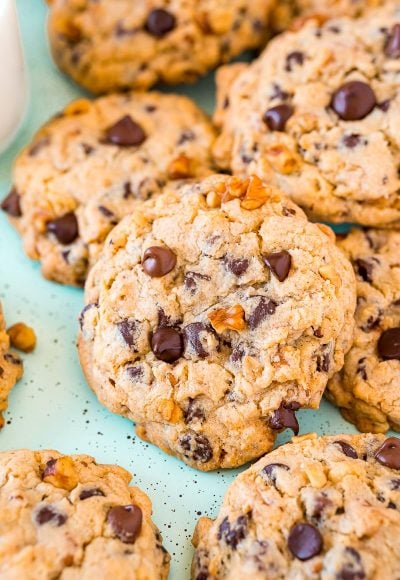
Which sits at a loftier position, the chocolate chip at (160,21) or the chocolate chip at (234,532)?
the chocolate chip at (160,21)

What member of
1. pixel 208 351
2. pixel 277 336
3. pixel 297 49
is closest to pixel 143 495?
pixel 208 351

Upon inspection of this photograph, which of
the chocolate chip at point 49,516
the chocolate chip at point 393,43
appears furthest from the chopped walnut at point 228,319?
the chocolate chip at point 393,43

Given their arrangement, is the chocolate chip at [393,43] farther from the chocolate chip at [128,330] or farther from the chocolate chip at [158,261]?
the chocolate chip at [128,330]

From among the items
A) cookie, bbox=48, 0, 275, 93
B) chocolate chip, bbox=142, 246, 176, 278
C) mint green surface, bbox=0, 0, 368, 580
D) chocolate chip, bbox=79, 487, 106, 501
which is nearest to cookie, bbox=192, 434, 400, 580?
mint green surface, bbox=0, 0, 368, 580

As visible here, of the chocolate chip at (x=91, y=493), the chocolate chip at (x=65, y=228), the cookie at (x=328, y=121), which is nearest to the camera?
the chocolate chip at (x=91, y=493)

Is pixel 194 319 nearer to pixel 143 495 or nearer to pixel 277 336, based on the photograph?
pixel 277 336

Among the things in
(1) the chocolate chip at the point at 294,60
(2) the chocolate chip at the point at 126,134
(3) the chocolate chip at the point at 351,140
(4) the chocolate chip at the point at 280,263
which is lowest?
(4) the chocolate chip at the point at 280,263

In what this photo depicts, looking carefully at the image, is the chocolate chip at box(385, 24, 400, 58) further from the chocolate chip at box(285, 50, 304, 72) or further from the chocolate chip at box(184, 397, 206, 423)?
the chocolate chip at box(184, 397, 206, 423)
